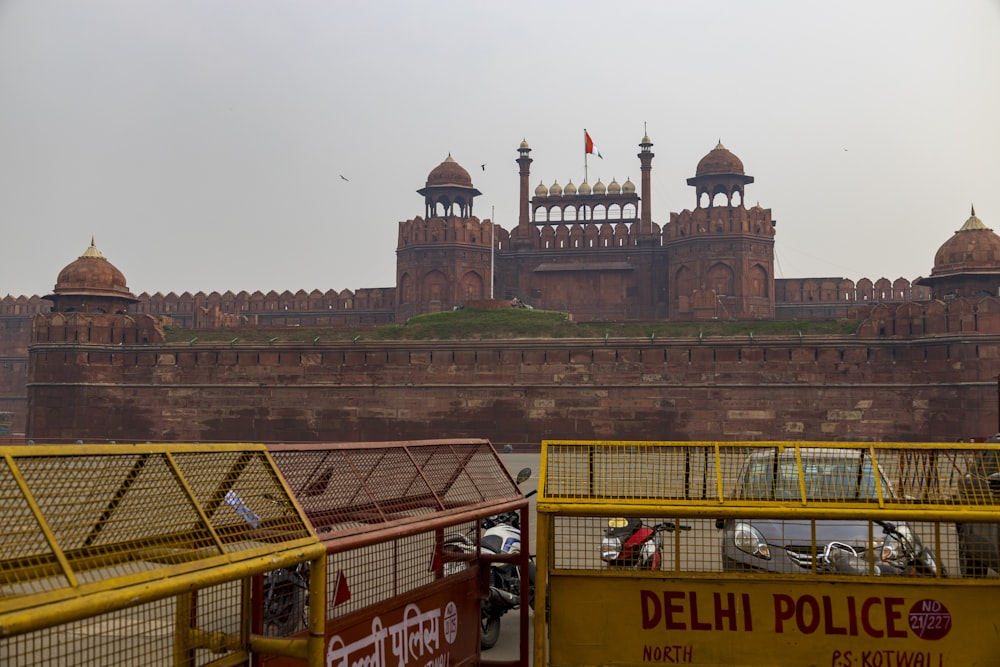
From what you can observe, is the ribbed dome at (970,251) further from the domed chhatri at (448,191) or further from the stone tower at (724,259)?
the domed chhatri at (448,191)

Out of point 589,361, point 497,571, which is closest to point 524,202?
point 589,361

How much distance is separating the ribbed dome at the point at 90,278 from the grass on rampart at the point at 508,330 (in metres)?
2.13

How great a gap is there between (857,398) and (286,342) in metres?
14.7

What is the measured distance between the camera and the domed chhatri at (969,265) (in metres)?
24.7

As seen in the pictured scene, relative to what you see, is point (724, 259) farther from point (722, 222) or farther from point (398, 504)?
point (398, 504)

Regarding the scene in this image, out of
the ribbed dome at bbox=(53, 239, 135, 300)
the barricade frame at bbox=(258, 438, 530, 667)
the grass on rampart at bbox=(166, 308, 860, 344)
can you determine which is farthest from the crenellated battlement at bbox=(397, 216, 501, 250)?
the barricade frame at bbox=(258, 438, 530, 667)

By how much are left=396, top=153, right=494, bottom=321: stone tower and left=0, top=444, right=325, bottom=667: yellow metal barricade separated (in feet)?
97.3

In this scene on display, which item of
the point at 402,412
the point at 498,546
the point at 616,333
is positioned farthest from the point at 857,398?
the point at 498,546

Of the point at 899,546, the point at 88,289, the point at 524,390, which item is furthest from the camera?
the point at 88,289

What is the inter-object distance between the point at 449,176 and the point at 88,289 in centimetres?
1272

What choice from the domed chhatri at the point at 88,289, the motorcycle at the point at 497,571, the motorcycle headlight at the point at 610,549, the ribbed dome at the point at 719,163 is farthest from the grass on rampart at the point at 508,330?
the motorcycle headlight at the point at 610,549

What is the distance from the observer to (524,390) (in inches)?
1022

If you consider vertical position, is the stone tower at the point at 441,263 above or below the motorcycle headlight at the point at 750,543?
above

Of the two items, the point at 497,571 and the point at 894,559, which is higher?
the point at 894,559
